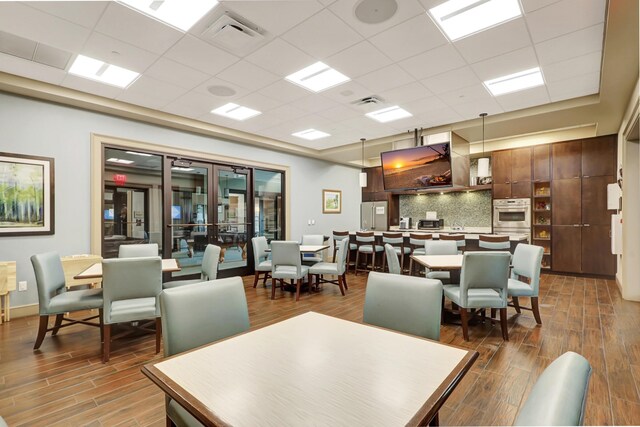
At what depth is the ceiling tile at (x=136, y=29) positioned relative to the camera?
2550 millimetres

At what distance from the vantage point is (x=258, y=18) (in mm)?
2641

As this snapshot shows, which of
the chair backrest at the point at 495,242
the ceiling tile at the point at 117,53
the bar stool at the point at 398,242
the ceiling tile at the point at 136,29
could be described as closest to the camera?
the ceiling tile at the point at 136,29

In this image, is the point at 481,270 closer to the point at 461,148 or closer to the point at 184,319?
the point at 184,319

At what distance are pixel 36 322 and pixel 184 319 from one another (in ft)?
11.7

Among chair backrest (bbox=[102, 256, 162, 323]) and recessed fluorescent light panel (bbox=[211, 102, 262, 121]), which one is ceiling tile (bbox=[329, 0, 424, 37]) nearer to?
recessed fluorescent light panel (bbox=[211, 102, 262, 121])

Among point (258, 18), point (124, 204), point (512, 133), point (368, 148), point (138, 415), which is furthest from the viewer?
point (368, 148)

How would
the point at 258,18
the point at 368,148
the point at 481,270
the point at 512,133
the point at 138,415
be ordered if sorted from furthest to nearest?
the point at 368,148, the point at 512,133, the point at 481,270, the point at 258,18, the point at 138,415

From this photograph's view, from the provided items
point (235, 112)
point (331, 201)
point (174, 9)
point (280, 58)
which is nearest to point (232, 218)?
point (235, 112)

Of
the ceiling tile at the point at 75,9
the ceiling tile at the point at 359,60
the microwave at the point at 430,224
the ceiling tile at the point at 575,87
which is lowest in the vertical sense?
the microwave at the point at 430,224

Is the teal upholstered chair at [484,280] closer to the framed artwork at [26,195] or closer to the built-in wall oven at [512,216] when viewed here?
the built-in wall oven at [512,216]

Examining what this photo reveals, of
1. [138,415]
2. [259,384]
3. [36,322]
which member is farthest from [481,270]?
[36,322]

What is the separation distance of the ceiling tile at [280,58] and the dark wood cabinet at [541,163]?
18.7 ft

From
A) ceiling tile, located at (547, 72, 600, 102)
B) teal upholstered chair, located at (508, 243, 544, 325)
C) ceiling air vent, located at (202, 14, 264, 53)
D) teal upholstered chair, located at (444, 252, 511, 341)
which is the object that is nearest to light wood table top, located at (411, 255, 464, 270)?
teal upholstered chair, located at (444, 252, 511, 341)

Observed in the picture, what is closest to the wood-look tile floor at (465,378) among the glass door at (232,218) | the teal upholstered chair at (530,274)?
the teal upholstered chair at (530,274)
